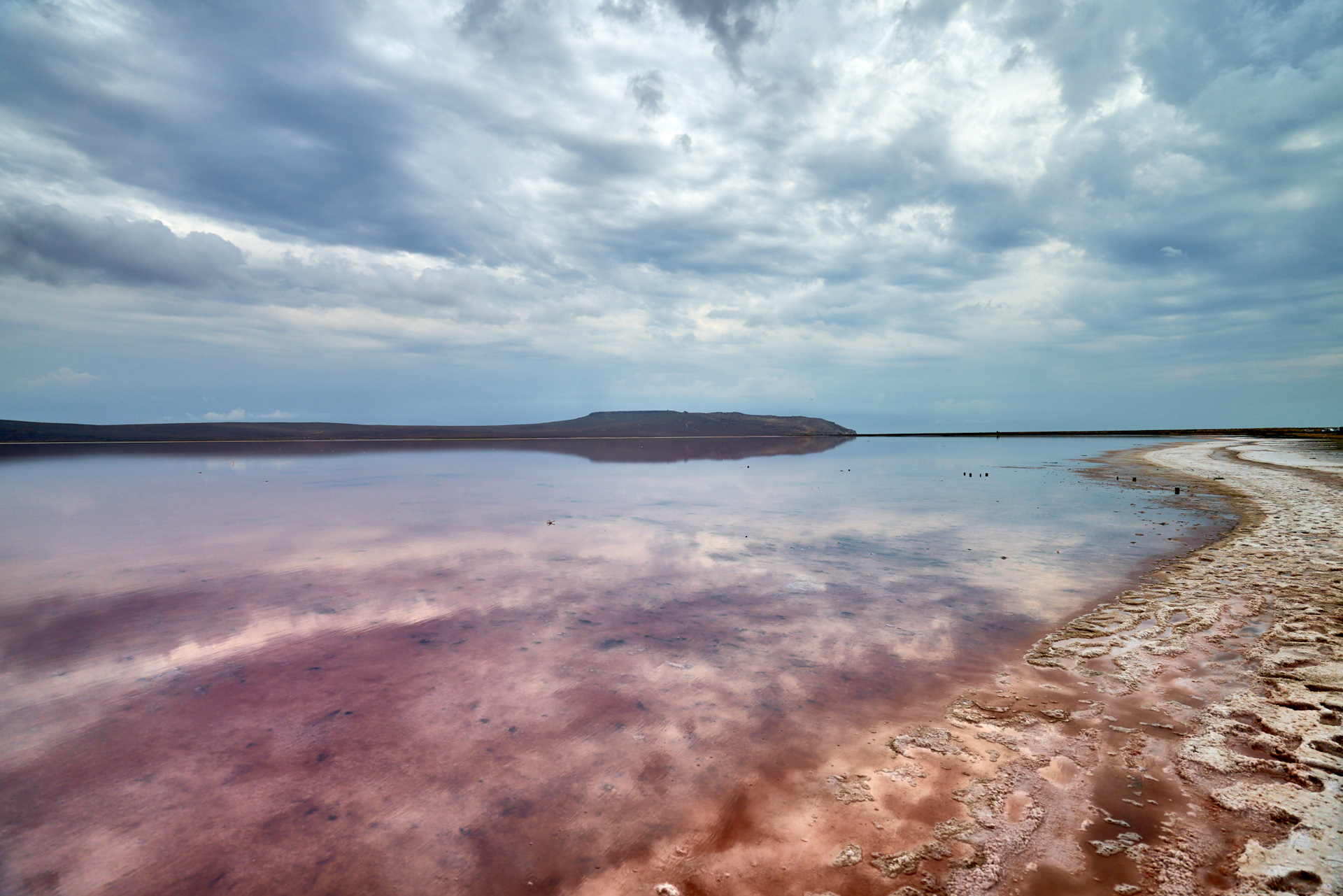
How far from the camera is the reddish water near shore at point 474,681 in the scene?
3.49 metres

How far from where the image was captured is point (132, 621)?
24.1 feet

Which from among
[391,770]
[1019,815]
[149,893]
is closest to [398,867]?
[391,770]

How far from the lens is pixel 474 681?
571cm

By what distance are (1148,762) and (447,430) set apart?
402ft

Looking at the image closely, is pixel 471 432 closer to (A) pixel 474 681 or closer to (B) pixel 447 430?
(B) pixel 447 430

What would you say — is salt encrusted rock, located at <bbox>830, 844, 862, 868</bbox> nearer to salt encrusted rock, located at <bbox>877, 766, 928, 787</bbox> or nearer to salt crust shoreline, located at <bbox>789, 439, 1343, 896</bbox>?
salt crust shoreline, located at <bbox>789, 439, 1343, 896</bbox>

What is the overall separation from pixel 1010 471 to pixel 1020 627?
27469 millimetres

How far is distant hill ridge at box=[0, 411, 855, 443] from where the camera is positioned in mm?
83250

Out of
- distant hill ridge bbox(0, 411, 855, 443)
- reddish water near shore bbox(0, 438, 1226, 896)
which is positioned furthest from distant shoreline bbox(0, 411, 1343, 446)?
reddish water near shore bbox(0, 438, 1226, 896)

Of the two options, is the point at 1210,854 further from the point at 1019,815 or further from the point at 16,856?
the point at 16,856

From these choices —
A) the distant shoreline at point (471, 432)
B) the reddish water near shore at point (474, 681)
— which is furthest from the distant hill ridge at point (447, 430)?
the reddish water near shore at point (474, 681)

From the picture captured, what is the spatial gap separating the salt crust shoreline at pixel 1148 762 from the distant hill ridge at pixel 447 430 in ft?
336

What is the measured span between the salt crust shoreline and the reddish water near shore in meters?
0.46

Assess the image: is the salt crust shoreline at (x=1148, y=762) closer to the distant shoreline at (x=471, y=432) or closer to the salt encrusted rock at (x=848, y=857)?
the salt encrusted rock at (x=848, y=857)
